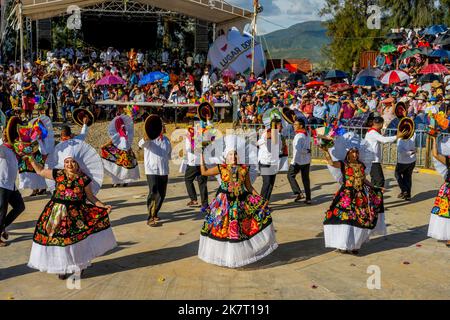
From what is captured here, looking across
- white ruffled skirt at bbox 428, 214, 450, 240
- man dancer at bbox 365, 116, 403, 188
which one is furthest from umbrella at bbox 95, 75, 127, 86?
white ruffled skirt at bbox 428, 214, 450, 240

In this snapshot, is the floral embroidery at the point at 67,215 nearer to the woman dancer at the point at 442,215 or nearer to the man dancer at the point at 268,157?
the man dancer at the point at 268,157

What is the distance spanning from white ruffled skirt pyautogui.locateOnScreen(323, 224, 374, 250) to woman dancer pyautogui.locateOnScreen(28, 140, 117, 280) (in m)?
2.97

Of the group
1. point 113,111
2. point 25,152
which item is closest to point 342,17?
point 113,111

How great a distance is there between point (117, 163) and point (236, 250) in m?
5.88

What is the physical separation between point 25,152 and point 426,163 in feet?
33.5

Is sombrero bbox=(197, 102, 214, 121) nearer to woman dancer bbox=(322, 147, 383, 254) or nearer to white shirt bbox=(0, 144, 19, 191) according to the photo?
woman dancer bbox=(322, 147, 383, 254)

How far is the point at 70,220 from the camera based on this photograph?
21.8 feet

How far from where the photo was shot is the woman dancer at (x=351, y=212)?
7738 millimetres

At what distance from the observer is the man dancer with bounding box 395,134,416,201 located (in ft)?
36.8

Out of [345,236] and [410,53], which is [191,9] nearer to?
[410,53]

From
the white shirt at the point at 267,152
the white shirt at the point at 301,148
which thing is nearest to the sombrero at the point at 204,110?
the white shirt at the point at 267,152

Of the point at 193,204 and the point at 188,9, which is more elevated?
the point at 188,9

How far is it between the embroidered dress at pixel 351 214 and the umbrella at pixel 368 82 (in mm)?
13512

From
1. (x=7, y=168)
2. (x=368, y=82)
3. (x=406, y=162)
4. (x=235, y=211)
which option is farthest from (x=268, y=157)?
(x=368, y=82)
